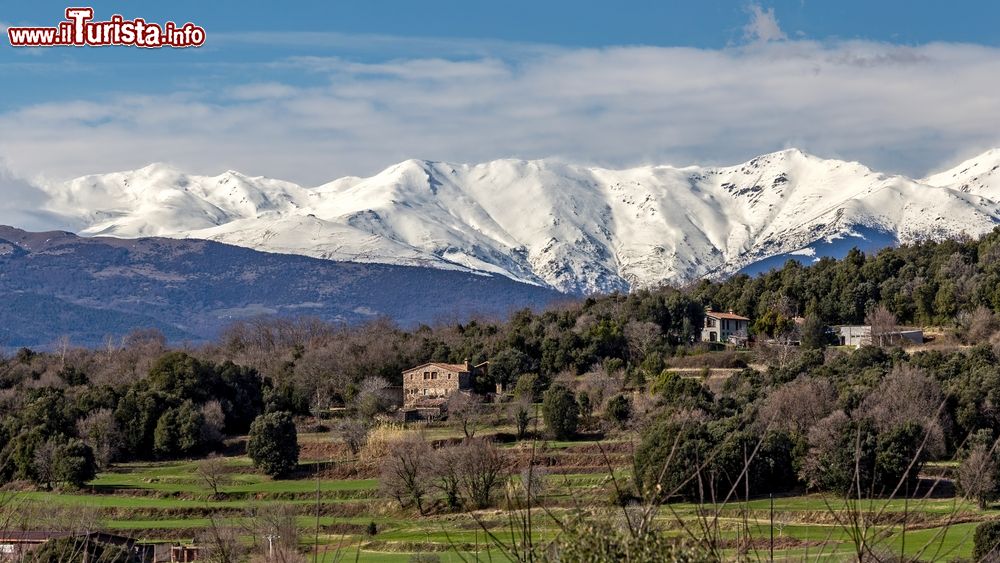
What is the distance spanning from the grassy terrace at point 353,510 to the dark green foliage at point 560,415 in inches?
39.1

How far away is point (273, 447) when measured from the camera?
48.9 metres

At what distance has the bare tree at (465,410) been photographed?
5534 centimetres

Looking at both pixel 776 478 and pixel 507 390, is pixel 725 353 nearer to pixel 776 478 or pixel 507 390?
pixel 507 390

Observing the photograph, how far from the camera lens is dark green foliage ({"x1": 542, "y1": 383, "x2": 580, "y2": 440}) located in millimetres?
52281

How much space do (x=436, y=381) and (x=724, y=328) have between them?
17.0 m

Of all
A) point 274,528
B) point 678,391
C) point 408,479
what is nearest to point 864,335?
point 678,391

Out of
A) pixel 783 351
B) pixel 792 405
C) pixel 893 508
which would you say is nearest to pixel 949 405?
pixel 792 405

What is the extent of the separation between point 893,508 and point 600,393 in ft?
76.8

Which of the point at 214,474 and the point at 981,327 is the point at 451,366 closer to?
the point at 214,474

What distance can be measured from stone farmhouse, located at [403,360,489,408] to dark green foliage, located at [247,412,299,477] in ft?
45.2

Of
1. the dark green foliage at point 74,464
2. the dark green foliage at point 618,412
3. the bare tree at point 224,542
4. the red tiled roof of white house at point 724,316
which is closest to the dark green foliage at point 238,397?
the dark green foliage at point 74,464

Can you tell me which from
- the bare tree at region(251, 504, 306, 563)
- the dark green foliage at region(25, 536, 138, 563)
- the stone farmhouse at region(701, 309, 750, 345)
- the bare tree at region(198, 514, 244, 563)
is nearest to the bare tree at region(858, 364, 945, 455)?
the bare tree at region(251, 504, 306, 563)

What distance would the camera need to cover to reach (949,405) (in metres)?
47.2

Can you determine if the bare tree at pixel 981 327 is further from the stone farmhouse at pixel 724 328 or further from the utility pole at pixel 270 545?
the utility pole at pixel 270 545
